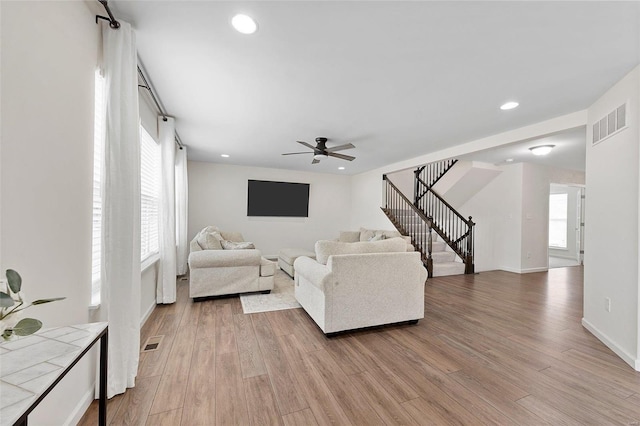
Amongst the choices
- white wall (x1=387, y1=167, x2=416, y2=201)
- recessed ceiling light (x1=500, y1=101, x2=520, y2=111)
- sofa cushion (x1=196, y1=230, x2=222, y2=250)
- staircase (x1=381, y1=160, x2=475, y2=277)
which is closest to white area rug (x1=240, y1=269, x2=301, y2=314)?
sofa cushion (x1=196, y1=230, x2=222, y2=250)

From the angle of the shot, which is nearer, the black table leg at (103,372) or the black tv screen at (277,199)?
the black table leg at (103,372)

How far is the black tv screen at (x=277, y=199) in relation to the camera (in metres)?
6.91

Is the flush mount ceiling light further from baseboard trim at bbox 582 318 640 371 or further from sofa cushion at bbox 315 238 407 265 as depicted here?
sofa cushion at bbox 315 238 407 265

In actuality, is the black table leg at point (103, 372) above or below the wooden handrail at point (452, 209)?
below

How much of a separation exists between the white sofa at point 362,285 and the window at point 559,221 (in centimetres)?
801

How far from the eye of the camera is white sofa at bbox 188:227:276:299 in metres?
3.55

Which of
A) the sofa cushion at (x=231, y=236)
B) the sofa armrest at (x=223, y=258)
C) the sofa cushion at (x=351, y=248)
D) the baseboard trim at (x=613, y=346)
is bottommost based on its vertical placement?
the baseboard trim at (x=613, y=346)

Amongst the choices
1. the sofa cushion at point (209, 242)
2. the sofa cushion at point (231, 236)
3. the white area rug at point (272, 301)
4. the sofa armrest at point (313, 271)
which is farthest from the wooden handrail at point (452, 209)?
the sofa cushion at point (209, 242)

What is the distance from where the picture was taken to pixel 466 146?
425 cm

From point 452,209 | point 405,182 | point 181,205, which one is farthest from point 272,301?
point 405,182

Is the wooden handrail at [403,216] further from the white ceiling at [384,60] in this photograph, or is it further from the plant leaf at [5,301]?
the plant leaf at [5,301]

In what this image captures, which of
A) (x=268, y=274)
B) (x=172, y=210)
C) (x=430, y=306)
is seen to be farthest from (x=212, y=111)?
(x=430, y=306)

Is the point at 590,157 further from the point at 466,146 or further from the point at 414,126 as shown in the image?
the point at 414,126

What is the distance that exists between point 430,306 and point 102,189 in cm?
379
